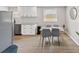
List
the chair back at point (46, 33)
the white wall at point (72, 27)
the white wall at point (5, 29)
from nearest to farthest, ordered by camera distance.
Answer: the white wall at point (5, 29)
the white wall at point (72, 27)
the chair back at point (46, 33)


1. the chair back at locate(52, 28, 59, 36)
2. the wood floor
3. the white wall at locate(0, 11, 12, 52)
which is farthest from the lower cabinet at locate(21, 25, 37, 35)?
the white wall at locate(0, 11, 12, 52)

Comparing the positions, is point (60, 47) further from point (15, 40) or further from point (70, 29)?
point (15, 40)

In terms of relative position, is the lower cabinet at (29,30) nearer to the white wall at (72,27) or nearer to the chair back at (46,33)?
the chair back at (46,33)

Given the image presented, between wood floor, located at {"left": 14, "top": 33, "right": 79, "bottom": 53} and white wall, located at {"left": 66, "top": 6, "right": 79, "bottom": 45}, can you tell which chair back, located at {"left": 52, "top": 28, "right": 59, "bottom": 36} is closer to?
wood floor, located at {"left": 14, "top": 33, "right": 79, "bottom": 53}

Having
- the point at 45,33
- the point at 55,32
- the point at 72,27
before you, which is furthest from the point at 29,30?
the point at 72,27

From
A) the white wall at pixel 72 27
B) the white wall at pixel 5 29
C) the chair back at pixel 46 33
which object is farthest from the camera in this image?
the chair back at pixel 46 33

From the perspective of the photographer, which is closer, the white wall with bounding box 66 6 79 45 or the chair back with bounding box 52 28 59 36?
the white wall with bounding box 66 6 79 45

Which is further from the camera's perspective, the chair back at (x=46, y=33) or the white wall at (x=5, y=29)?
the chair back at (x=46, y=33)

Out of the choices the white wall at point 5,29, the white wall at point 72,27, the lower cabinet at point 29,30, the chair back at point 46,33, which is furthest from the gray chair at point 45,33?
the white wall at point 5,29

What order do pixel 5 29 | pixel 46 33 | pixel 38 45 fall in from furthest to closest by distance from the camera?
pixel 38 45, pixel 46 33, pixel 5 29

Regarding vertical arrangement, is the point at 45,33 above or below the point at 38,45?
above

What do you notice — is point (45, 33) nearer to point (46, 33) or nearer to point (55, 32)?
point (46, 33)
